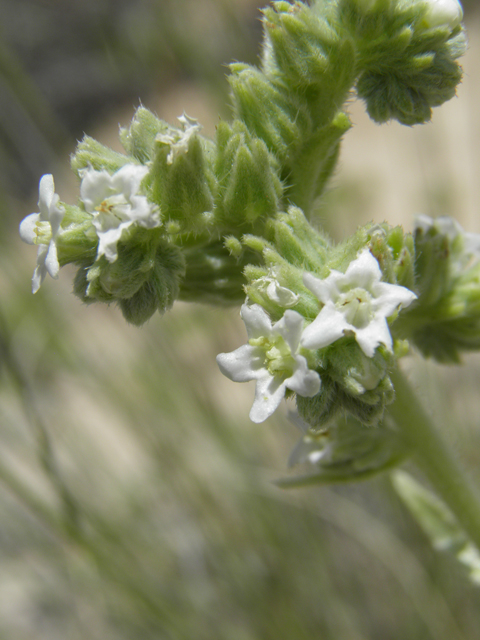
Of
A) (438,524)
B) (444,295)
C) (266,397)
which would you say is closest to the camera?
(266,397)

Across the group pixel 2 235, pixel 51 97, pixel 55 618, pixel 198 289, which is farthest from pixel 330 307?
pixel 51 97

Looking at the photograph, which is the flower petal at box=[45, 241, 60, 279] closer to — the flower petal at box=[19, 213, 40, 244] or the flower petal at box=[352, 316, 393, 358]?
the flower petal at box=[19, 213, 40, 244]

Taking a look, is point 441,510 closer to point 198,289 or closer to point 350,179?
point 198,289

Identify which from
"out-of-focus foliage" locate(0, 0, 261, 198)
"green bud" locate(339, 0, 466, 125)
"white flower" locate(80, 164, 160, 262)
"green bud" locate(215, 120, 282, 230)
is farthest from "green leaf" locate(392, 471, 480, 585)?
"out-of-focus foliage" locate(0, 0, 261, 198)

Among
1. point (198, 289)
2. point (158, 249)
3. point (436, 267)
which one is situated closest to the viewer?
point (158, 249)

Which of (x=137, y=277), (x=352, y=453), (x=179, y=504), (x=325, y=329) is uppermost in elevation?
(x=137, y=277)

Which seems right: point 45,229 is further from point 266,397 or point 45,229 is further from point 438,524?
point 438,524

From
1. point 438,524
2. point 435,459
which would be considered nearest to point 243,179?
point 435,459
